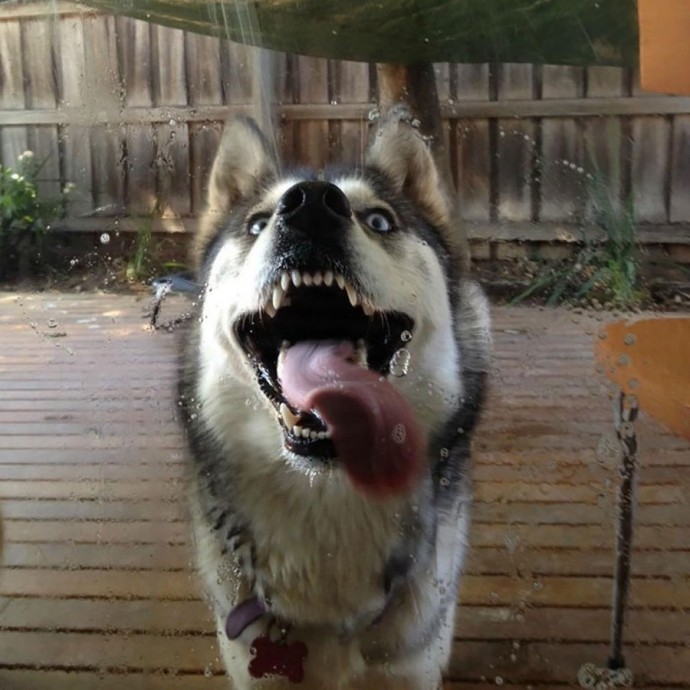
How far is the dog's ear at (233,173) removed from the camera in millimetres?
1077

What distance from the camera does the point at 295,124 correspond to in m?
1.12

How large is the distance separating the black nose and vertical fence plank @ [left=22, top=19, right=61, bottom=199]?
Answer: 1.42 feet

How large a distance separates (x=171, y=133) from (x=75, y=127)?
0.16m

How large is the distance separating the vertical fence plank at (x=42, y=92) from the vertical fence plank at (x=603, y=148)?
80cm

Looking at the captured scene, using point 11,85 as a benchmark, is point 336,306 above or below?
below

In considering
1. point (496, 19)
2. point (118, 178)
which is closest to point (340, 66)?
point (496, 19)

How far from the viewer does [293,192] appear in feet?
3.08

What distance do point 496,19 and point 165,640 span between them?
1060mm

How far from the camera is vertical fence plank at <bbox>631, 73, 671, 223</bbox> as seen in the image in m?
1.07

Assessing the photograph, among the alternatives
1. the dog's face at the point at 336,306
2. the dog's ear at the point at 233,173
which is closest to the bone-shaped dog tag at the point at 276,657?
the dog's face at the point at 336,306

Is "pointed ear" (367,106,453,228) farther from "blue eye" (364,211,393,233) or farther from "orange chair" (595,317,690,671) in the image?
"orange chair" (595,317,690,671)

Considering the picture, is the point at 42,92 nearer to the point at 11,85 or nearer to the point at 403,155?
the point at 11,85

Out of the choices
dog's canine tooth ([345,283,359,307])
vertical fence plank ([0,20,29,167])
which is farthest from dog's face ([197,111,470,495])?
vertical fence plank ([0,20,29,167])

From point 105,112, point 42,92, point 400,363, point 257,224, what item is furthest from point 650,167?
point 42,92
